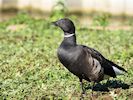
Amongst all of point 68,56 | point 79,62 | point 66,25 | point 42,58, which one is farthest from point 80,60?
point 42,58

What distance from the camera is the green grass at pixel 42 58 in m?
8.15

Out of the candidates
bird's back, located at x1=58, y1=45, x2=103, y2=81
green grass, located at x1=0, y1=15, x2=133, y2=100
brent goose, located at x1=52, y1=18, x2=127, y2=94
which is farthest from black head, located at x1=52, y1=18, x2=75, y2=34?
green grass, located at x1=0, y1=15, x2=133, y2=100

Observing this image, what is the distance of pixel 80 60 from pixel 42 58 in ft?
10.7

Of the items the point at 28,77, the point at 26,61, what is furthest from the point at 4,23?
the point at 28,77

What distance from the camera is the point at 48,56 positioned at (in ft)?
35.9

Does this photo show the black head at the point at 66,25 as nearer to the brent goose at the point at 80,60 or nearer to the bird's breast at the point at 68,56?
the brent goose at the point at 80,60

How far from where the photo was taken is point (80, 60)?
7.52 m

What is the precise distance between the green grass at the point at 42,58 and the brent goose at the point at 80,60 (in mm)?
393

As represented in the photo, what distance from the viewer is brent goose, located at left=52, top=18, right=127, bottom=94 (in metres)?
7.48

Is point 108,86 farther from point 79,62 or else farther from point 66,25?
point 66,25

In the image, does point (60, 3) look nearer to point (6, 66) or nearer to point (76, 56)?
point (6, 66)

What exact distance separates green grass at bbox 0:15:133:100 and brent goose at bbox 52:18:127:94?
393 millimetres

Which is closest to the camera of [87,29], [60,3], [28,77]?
[28,77]

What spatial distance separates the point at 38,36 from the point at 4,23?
1.96 m
